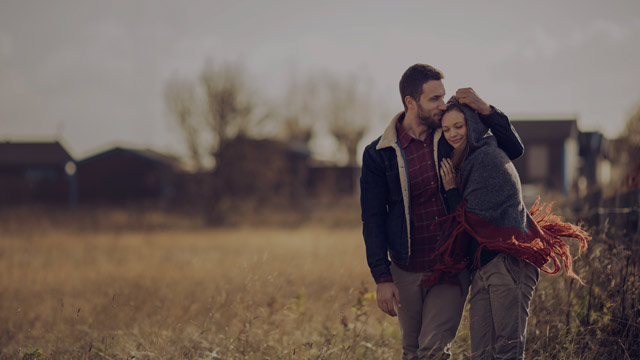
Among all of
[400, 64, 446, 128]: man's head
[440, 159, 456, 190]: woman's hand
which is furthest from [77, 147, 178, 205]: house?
[440, 159, 456, 190]: woman's hand

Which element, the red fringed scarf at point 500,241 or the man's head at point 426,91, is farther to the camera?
the man's head at point 426,91

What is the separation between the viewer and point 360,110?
164 feet

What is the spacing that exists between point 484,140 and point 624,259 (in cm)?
203

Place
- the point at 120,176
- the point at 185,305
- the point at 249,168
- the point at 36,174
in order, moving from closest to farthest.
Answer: the point at 185,305 < the point at 249,168 < the point at 120,176 < the point at 36,174

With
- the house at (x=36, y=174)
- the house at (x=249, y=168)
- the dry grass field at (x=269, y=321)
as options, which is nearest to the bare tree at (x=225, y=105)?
the house at (x=249, y=168)

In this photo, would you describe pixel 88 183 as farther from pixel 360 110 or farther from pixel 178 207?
pixel 360 110

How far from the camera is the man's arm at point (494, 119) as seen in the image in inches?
117

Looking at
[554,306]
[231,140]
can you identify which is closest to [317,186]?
[231,140]

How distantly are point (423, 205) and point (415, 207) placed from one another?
5 cm

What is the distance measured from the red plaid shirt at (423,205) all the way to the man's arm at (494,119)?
35 centimetres

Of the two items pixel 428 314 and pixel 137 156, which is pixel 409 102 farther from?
pixel 137 156

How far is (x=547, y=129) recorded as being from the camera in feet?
95.0

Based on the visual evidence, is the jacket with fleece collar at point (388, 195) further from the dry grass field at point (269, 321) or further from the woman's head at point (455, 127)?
the dry grass field at point (269, 321)

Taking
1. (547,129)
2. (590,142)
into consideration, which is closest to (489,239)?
(547,129)
